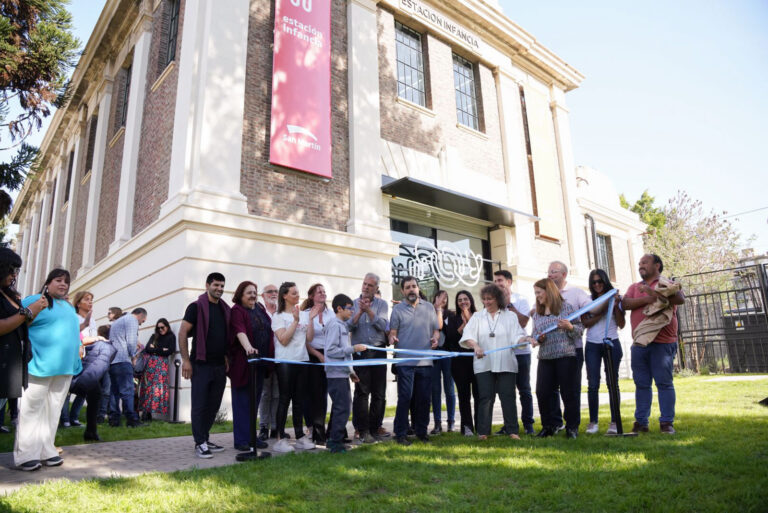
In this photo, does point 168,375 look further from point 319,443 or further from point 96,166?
point 96,166

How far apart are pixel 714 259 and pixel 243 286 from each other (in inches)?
1306

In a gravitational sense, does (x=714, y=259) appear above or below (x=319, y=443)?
above

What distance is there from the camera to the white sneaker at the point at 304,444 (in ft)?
19.1

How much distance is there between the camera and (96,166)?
54.4 feet

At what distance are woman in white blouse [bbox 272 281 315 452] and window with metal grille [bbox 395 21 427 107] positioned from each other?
31.6 ft

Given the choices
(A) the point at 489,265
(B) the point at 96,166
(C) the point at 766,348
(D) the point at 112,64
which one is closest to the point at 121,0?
(D) the point at 112,64

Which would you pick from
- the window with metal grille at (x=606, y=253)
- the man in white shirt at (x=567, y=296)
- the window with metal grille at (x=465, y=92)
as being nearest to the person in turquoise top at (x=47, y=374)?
the man in white shirt at (x=567, y=296)

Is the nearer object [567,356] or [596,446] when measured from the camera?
[596,446]

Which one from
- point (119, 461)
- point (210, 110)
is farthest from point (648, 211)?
point (119, 461)

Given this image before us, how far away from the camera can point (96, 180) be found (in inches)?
643

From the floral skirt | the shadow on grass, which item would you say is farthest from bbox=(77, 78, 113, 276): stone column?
the shadow on grass

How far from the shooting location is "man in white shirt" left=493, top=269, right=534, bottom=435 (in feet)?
21.2

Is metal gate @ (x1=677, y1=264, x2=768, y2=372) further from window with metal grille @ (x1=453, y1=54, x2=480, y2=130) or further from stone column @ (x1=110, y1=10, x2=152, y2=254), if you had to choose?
stone column @ (x1=110, y1=10, x2=152, y2=254)

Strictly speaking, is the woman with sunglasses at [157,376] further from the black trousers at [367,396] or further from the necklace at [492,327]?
the necklace at [492,327]
